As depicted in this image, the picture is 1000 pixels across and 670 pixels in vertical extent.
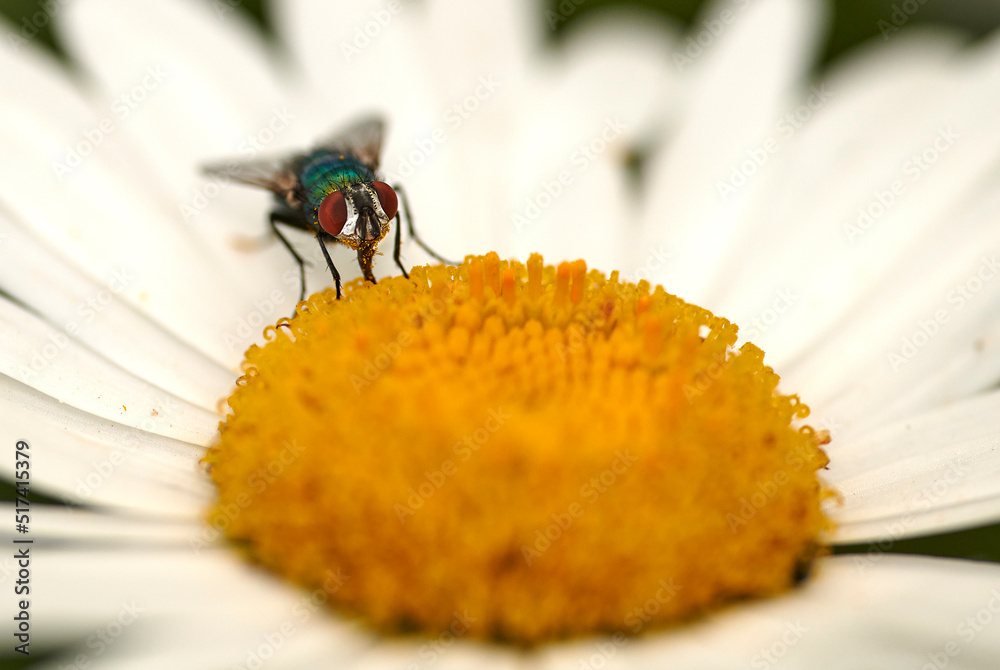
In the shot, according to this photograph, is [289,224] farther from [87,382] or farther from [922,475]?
[922,475]

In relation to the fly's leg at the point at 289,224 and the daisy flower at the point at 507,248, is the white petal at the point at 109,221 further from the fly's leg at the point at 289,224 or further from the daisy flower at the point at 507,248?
the fly's leg at the point at 289,224

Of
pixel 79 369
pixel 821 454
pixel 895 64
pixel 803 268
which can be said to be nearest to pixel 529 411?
pixel 821 454

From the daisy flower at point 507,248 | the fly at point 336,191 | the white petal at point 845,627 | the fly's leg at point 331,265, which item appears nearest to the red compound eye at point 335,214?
the fly at point 336,191

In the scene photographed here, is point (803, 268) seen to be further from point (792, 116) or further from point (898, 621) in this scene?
point (898, 621)

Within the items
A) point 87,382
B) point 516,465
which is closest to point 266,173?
point 87,382

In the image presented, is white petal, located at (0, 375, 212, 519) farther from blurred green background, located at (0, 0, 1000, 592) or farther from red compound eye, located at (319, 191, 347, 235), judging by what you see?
blurred green background, located at (0, 0, 1000, 592)

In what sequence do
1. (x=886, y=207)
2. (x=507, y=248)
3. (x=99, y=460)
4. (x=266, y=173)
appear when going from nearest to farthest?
(x=99, y=460) < (x=266, y=173) < (x=886, y=207) < (x=507, y=248)

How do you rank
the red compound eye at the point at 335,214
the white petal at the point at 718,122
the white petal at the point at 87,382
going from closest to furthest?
the white petal at the point at 87,382 < the red compound eye at the point at 335,214 < the white petal at the point at 718,122
